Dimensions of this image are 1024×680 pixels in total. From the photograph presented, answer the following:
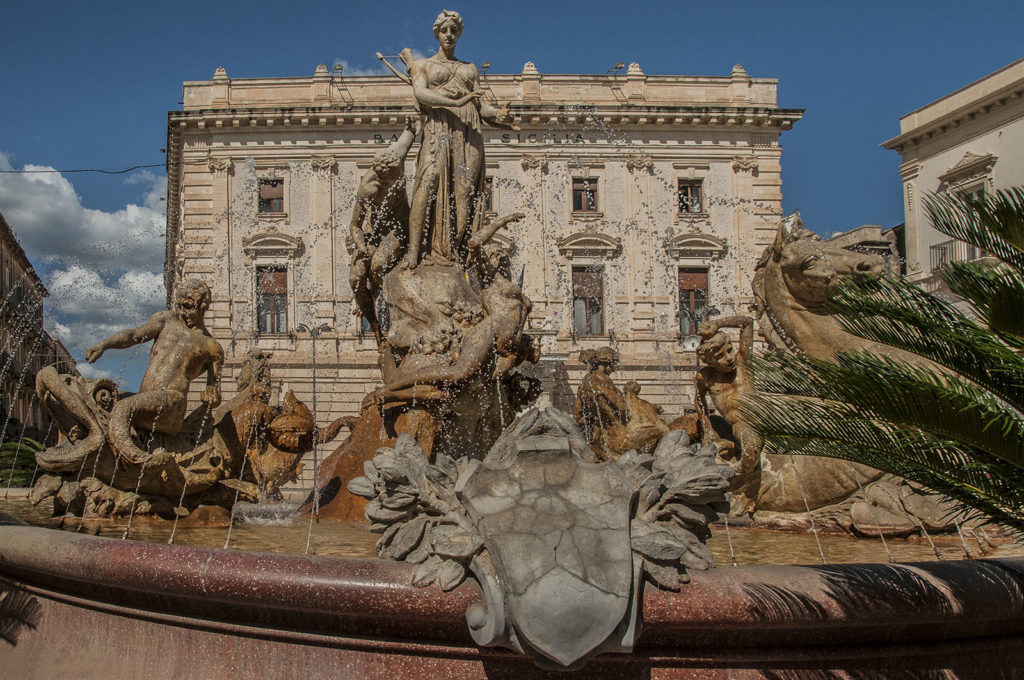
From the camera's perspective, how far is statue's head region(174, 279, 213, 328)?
21.8 feet

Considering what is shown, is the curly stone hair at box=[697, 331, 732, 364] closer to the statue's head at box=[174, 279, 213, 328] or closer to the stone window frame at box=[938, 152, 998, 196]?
the statue's head at box=[174, 279, 213, 328]

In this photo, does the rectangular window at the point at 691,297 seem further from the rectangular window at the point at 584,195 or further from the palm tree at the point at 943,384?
the palm tree at the point at 943,384

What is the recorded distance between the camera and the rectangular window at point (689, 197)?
104 feet

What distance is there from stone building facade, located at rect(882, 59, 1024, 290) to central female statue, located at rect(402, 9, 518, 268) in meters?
22.4

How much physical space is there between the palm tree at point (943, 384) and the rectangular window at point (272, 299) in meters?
27.2

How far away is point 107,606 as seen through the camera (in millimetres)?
3426

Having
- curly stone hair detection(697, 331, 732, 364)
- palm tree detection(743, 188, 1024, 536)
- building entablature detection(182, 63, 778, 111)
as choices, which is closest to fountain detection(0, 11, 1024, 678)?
palm tree detection(743, 188, 1024, 536)

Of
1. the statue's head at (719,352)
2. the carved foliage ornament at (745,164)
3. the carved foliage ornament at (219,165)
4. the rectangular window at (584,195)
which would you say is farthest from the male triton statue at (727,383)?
the carved foliage ornament at (219,165)

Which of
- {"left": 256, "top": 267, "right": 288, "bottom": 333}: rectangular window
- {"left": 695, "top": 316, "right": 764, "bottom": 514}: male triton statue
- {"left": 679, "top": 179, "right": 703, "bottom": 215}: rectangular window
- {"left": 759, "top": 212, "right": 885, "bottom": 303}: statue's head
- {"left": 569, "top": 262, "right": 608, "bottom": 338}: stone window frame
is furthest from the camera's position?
{"left": 679, "top": 179, "right": 703, "bottom": 215}: rectangular window

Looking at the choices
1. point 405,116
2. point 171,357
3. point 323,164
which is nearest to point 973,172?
point 405,116

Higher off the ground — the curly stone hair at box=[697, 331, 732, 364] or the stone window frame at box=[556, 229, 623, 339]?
the stone window frame at box=[556, 229, 623, 339]

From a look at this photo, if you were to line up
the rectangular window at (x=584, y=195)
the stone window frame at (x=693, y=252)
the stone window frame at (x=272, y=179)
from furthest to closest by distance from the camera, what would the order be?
the rectangular window at (x=584, y=195) < the stone window frame at (x=693, y=252) < the stone window frame at (x=272, y=179)

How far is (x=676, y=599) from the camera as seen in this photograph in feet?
9.25

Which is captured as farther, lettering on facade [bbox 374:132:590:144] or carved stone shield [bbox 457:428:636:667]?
lettering on facade [bbox 374:132:590:144]
